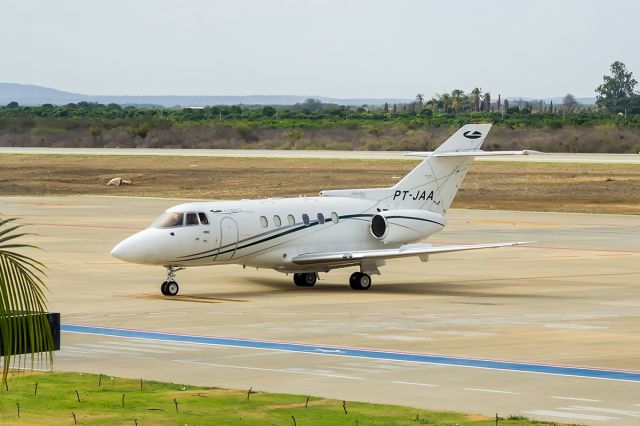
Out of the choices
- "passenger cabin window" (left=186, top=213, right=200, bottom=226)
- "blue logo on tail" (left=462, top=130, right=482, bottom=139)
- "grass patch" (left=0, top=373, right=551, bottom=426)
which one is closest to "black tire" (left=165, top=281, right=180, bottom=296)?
"passenger cabin window" (left=186, top=213, right=200, bottom=226)

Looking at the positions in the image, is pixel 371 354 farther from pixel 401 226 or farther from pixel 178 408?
pixel 401 226

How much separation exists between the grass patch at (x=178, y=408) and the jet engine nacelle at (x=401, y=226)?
1859cm

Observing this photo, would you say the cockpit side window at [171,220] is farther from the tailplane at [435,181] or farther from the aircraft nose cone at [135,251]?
the tailplane at [435,181]

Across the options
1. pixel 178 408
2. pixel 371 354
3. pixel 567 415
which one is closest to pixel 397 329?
pixel 371 354

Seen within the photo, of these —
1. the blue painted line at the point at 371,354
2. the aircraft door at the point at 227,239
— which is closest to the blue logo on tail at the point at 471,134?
the aircraft door at the point at 227,239

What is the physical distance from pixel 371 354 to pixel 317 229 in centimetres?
1294

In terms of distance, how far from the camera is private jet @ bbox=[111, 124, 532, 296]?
122 feet

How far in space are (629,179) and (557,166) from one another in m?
12.8

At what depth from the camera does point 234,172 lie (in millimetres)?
105625

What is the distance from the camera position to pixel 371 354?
27328 millimetres

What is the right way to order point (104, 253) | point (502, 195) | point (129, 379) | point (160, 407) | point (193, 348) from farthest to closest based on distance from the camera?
point (502, 195)
point (104, 253)
point (193, 348)
point (129, 379)
point (160, 407)

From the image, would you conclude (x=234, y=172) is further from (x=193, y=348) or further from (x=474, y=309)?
(x=193, y=348)

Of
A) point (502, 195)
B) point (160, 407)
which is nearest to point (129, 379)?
point (160, 407)

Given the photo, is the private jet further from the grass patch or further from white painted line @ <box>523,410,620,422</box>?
white painted line @ <box>523,410,620,422</box>
